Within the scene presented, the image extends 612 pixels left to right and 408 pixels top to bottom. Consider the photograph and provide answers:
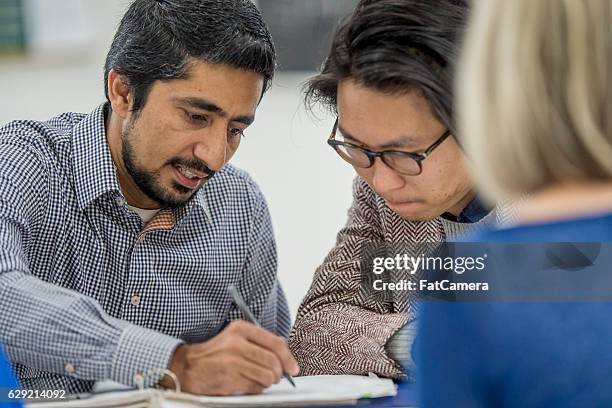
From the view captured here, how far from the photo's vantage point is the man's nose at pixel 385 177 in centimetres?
136

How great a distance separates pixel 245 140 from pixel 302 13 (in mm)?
213

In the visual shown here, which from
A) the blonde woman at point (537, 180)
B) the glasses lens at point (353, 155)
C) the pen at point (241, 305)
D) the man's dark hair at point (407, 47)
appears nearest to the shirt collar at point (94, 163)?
the pen at point (241, 305)

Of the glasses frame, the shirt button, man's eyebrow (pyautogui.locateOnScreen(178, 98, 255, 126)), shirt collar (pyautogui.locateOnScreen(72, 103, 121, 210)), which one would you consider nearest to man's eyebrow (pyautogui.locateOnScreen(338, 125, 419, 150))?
the glasses frame

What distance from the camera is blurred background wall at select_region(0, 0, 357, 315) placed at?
141 centimetres

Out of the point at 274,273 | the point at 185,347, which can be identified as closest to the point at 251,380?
the point at 185,347

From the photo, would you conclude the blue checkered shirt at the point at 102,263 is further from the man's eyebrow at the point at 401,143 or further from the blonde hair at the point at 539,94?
the blonde hair at the point at 539,94

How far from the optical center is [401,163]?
4.46 feet

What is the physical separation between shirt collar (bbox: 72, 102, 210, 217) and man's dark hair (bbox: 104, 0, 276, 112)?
2.3 inches

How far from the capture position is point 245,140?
1430 mm

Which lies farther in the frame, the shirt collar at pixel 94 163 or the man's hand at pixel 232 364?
the shirt collar at pixel 94 163

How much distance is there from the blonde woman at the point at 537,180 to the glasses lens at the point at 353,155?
59 centimetres

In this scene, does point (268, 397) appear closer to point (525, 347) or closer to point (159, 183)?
point (159, 183)

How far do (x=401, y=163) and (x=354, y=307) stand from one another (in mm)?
234

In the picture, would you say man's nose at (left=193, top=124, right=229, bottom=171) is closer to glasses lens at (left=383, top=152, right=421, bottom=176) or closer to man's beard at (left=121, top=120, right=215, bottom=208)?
man's beard at (left=121, top=120, right=215, bottom=208)
